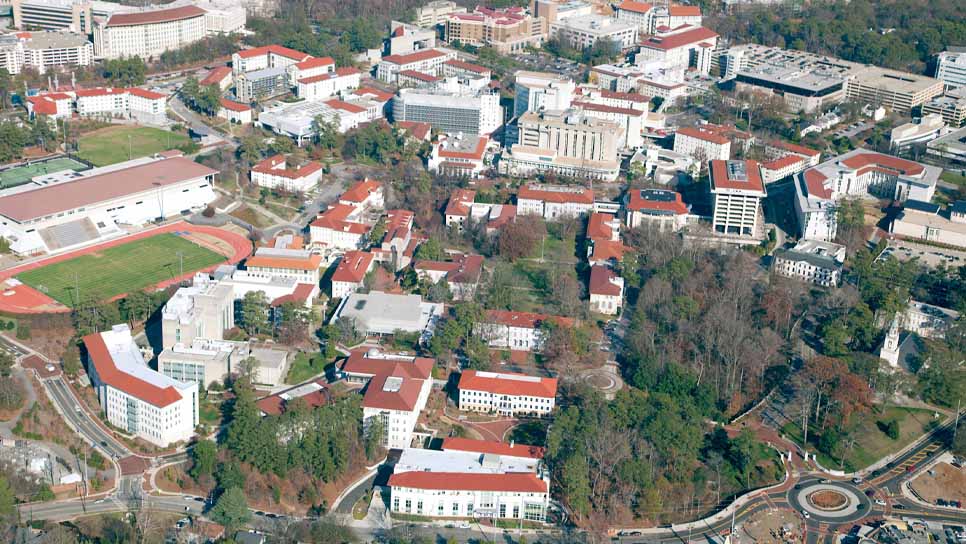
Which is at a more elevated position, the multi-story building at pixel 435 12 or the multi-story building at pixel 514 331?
the multi-story building at pixel 435 12

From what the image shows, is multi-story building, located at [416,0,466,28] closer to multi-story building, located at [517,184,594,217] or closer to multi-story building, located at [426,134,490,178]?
multi-story building, located at [426,134,490,178]

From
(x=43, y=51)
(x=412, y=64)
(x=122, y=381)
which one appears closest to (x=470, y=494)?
(x=122, y=381)

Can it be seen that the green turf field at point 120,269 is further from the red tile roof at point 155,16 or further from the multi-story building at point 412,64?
the red tile roof at point 155,16

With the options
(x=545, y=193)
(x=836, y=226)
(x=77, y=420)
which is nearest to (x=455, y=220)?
(x=545, y=193)

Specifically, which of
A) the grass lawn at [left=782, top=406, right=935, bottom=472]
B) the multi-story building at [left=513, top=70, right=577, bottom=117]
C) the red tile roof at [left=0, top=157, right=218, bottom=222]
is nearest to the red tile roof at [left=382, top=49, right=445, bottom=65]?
the multi-story building at [left=513, top=70, right=577, bottom=117]

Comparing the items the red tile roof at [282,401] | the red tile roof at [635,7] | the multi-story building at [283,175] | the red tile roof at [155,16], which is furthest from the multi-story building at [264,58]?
the red tile roof at [282,401]

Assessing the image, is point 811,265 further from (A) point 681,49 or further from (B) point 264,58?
(B) point 264,58
